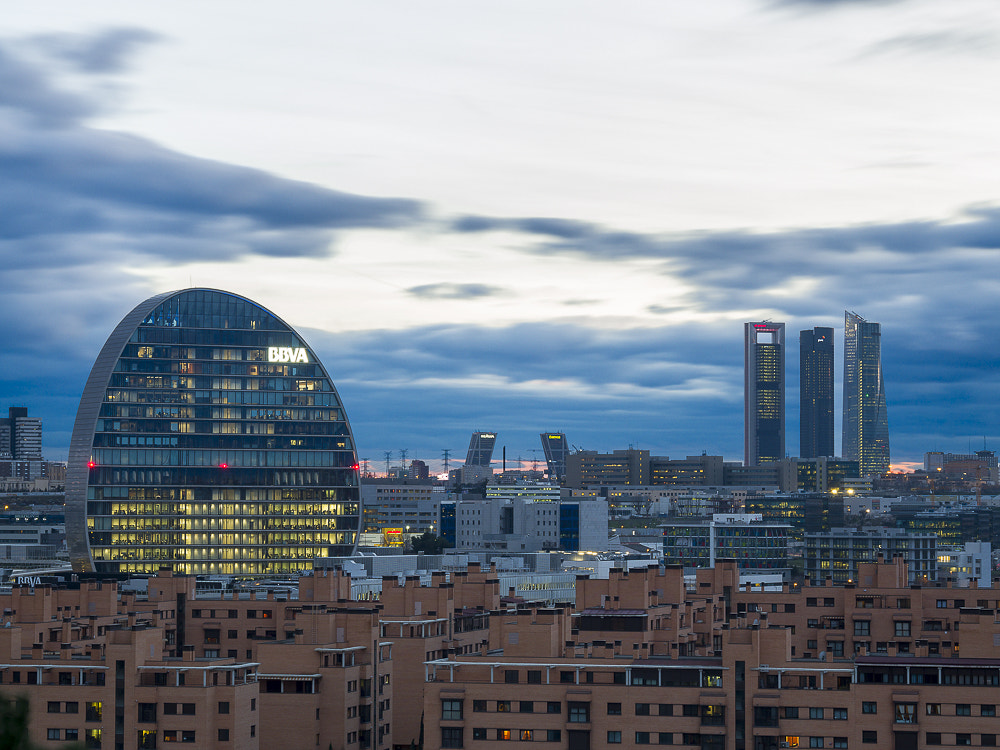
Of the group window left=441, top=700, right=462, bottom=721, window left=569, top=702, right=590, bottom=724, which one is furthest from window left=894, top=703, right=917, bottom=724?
window left=441, top=700, right=462, bottom=721

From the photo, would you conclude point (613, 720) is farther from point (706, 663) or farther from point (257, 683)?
point (257, 683)

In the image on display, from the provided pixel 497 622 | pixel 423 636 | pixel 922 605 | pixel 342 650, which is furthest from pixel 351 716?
pixel 922 605

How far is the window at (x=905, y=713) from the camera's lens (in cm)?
10681

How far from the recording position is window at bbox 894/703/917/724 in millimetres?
106812

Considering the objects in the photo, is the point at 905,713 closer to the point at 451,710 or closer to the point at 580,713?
the point at 580,713

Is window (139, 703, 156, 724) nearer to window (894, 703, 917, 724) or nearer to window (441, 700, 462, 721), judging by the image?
window (441, 700, 462, 721)

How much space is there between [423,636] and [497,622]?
26675 mm

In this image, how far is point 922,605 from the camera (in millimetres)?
172250

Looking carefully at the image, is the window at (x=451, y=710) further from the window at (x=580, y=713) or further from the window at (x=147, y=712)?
the window at (x=147, y=712)

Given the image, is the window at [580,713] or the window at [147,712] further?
the window at [147,712]

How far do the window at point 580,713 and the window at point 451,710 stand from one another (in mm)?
7690

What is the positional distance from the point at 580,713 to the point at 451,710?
8.86 m

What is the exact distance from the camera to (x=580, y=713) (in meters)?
111

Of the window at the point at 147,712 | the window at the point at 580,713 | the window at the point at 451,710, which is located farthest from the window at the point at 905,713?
the window at the point at 147,712
